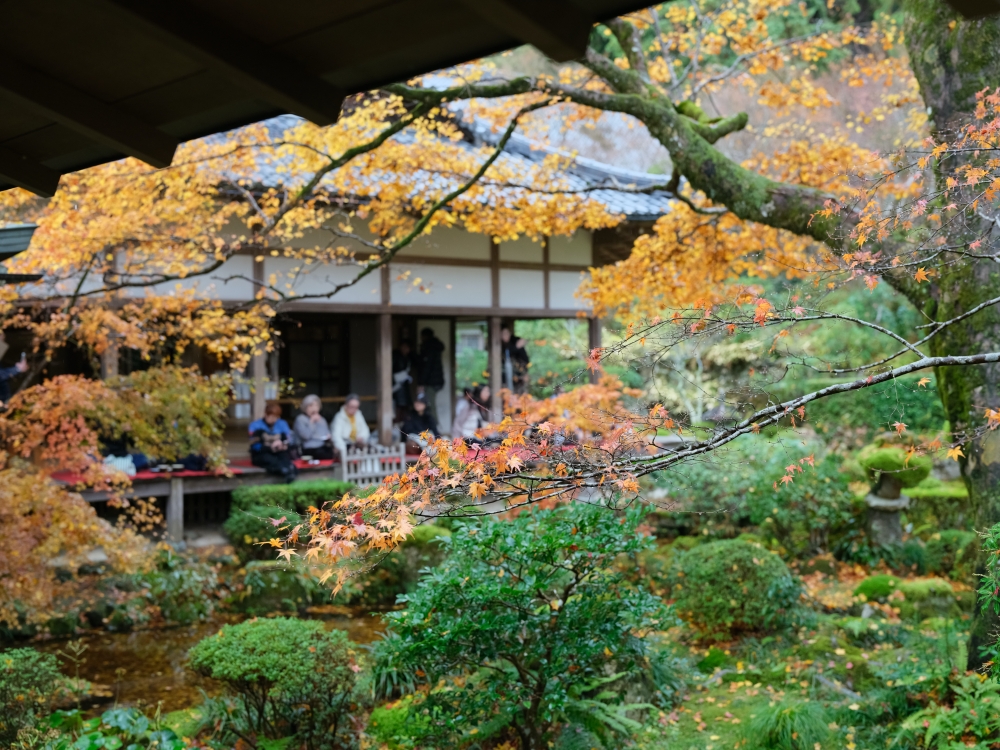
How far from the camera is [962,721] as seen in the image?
459 centimetres

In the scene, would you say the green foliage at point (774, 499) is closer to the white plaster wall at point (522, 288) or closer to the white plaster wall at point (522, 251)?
the white plaster wall at point (522, 288)

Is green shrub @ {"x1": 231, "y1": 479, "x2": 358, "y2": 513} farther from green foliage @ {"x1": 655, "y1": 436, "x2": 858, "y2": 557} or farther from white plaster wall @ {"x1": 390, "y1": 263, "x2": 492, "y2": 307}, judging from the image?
green foliage @ {"x1": 655, "y1": 436, "x2": 858, "y2": 557}

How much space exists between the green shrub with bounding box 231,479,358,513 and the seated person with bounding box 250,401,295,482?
28 cm

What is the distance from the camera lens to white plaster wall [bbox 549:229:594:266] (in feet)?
45.2

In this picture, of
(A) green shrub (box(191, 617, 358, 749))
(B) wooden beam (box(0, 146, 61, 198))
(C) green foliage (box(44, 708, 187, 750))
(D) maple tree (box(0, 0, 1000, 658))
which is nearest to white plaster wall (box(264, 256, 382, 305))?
(D) maple tree (box(0, 0, 1000, 658))

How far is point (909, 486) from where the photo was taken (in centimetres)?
980

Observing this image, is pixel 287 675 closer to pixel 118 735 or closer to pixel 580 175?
pixel 118 735

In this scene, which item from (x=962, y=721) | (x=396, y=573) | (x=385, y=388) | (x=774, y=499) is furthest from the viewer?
(x=385, y=388)

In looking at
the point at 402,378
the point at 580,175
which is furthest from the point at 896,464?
the point at 402,378

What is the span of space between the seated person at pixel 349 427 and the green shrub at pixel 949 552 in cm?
750

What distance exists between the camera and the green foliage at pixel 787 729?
495 centimetres

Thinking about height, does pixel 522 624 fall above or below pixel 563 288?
below

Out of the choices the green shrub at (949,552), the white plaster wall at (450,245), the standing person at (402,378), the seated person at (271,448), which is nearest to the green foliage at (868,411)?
the green shrub at (949,552)

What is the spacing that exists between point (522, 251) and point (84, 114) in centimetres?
1147
